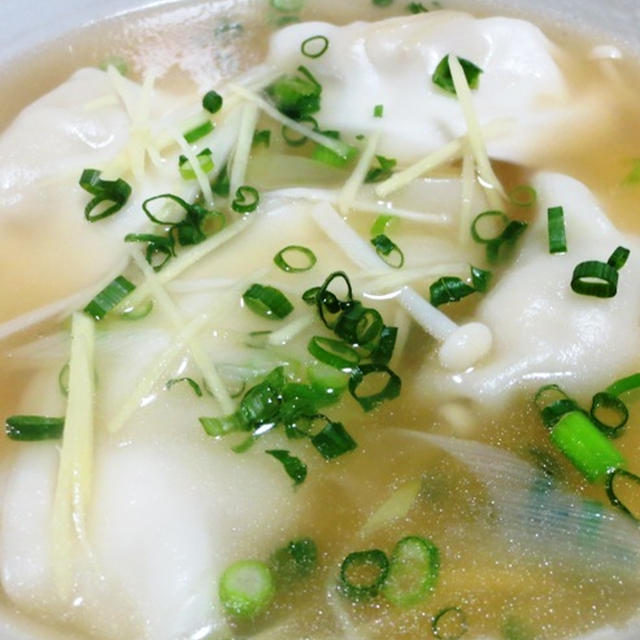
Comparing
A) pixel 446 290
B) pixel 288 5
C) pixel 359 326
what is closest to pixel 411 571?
pixel 359 326

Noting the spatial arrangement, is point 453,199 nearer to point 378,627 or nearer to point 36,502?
point 378,627

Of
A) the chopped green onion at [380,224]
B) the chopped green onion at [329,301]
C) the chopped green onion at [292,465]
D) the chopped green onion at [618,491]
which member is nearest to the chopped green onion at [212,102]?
the chopped green onion at [380,224]

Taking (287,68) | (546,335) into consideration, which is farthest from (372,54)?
(546,335)

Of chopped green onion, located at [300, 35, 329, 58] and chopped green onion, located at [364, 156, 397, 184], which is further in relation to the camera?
chopped green onion, located at [300, 35, 329, 58]

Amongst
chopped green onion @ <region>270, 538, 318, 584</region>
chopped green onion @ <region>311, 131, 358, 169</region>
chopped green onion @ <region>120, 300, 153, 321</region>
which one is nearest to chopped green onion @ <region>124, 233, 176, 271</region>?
chopped green onion @ <region>120, 300, 153, 321</region>

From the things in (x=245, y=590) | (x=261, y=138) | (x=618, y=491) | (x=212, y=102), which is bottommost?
(x=618, y=491)

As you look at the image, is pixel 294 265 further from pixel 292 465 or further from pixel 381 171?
pixel 292 465

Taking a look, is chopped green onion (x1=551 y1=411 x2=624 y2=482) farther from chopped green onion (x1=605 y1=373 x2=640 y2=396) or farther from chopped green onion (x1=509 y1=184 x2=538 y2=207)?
chopped green onion (x1=509 y1=184 x2=538 y2=207)
